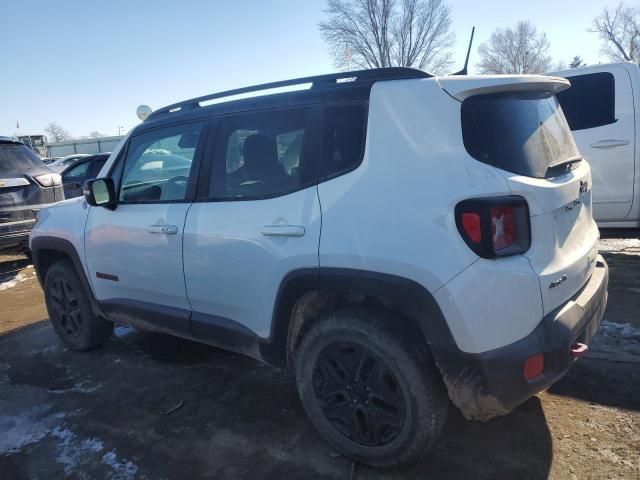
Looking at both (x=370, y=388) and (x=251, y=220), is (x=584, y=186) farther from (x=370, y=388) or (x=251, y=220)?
(x=251, y=220)

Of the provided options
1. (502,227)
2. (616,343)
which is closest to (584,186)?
(502,227)

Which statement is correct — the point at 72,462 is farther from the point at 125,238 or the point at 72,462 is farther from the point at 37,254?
the point at 37,254

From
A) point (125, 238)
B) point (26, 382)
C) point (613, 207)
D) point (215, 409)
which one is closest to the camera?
point (215, 409)

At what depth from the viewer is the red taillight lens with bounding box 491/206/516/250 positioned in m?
2.05

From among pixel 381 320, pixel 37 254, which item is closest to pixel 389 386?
pixel 381 320

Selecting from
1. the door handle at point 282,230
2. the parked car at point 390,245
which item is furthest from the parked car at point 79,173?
the door handle at point 282,230

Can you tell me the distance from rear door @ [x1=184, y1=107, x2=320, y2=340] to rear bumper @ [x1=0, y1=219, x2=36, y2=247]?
5324 millimetres

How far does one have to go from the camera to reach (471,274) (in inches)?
80.2

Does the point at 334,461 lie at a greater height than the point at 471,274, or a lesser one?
lesser

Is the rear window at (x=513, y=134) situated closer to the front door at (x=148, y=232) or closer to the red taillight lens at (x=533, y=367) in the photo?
the red taillight lens at (x=533, y=367)

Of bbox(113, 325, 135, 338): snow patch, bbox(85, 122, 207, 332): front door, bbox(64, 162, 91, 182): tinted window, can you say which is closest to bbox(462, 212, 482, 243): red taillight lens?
bbox(85, 122, 207, 332): front door

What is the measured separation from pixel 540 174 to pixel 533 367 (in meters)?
0.84

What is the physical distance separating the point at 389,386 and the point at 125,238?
2.15m

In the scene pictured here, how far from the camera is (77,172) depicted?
11281mm
